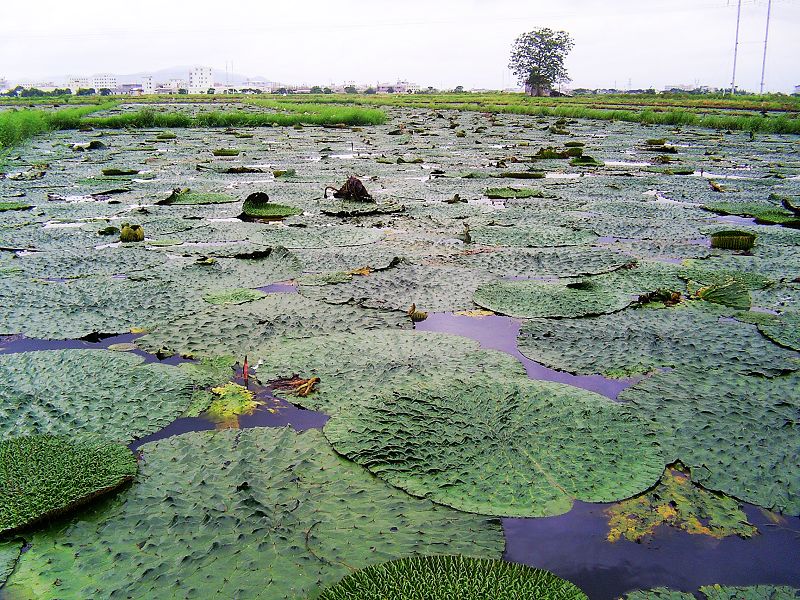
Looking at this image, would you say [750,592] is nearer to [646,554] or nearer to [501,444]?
[646,554]

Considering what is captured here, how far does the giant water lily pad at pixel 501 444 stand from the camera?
1.58 meters

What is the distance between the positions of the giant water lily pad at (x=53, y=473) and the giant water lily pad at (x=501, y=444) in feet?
1.93

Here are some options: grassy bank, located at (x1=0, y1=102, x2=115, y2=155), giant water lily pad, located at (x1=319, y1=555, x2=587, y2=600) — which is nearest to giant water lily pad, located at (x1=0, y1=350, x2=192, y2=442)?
giant water lily pad, located at (x1=319, y1=555, x2=587, y2=600)

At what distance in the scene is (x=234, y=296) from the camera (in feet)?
10.0

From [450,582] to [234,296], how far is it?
213 cm

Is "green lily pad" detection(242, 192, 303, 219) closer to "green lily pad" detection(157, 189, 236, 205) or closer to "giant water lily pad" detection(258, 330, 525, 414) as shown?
"green lily pad" detection(157, 189, 236, 205)

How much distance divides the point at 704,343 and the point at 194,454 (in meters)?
1.98

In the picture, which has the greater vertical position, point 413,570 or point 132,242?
point 132,242

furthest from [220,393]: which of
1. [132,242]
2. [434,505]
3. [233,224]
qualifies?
[233,224]

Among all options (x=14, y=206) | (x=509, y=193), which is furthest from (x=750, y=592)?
(x=14, y=206)

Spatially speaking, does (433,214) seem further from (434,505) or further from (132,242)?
(434,505)

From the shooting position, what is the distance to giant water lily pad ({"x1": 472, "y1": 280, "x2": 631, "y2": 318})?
2.87 metres

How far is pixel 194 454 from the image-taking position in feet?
5.68

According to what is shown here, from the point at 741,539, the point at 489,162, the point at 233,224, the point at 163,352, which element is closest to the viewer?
the point at 741,539
